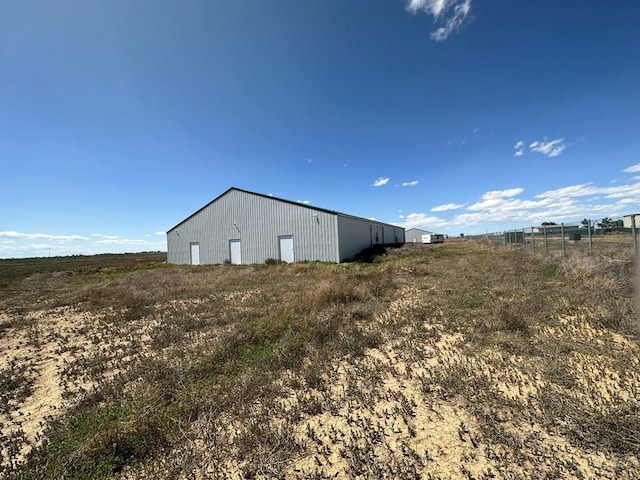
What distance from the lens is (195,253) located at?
24922mm

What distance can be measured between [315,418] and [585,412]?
110 inches

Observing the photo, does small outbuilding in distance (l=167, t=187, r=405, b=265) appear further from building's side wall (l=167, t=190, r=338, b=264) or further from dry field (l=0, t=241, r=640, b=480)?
dry field (l=0, t=241, r=640, b=480)

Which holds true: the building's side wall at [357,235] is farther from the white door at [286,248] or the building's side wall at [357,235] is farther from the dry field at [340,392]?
the dry field at [340,392]

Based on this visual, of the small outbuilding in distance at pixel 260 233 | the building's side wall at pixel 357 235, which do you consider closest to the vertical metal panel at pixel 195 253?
the small outbuilding in distance at pixel 260 233

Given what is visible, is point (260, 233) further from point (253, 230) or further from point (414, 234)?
point (414, 234)

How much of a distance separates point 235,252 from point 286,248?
492 centimetres

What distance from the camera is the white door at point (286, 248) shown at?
20.8 meters

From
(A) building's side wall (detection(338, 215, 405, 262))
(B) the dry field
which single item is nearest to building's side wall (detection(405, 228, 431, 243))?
(A) building's side wall (detection(338, 215, 405, 262))

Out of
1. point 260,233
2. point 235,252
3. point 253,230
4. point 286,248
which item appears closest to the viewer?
point 286,248

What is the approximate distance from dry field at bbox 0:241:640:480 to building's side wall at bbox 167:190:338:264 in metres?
12.7

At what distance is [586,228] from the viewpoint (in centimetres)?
1053

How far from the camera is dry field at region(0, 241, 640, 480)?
98.4 inches

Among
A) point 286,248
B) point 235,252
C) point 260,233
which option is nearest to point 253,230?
point 260,233

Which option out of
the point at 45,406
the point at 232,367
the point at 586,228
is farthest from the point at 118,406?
the point at 586,228
